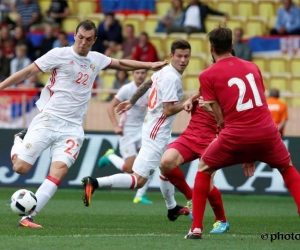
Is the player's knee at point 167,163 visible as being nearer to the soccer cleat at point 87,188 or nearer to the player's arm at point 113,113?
the soccer cleat at point 87,188

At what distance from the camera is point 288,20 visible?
2255 centimetres

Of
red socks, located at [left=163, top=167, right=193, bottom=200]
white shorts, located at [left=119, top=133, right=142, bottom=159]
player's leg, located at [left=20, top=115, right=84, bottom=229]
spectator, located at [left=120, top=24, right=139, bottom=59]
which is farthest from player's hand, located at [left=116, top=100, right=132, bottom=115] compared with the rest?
spectator, located at [left=120, top=24, right=139, bottom=59]

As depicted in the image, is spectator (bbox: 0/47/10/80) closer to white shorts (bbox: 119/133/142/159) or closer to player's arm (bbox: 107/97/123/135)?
white shorts (bbox: 119/133/142/159)

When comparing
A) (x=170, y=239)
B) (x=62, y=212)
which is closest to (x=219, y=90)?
(x=170, y=239)

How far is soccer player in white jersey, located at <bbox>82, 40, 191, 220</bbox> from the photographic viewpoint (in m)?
11.9

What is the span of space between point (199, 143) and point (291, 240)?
225cm

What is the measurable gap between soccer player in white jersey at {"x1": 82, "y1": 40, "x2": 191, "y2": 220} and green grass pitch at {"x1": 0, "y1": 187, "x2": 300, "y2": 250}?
1.93 feet

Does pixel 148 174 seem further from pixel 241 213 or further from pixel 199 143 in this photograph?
pixel 241 213

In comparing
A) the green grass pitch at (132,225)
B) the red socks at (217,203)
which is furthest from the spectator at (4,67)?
the red socks at (217,203)

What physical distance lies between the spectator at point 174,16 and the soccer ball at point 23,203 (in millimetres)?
12903

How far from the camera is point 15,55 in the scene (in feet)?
73.2

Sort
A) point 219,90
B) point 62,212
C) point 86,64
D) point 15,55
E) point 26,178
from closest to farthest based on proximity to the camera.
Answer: point 219,90 → point 86,64 → point 62,212 → point 26,178 → point 15,55

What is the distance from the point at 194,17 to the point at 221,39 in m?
13.5

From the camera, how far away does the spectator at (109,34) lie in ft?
74.6
